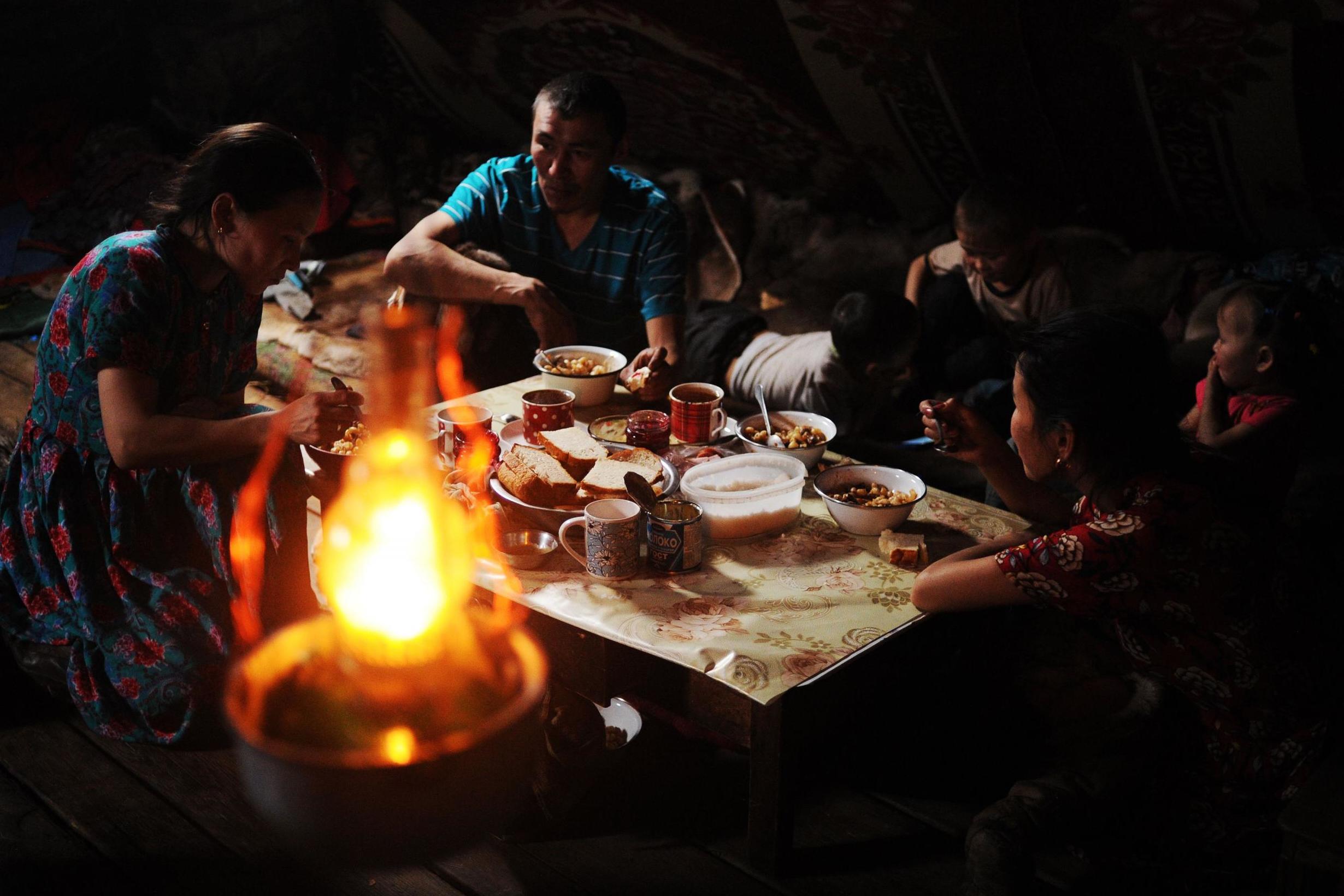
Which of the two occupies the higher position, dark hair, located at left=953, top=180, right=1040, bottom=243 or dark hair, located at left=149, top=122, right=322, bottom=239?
dark hair, located at left=149, top=122, right=322, bottom=239

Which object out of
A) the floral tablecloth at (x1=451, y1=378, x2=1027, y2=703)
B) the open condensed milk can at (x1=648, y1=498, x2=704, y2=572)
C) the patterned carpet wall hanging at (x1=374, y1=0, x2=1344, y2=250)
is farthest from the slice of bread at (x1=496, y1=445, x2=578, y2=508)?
the patterned carpet wall hanging at (x1=374, y1=0, x2=1344, y2=250)

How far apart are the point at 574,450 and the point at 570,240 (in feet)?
4.89

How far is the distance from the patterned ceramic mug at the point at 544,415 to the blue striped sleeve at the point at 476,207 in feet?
3.76

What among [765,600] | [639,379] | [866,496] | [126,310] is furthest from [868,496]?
[126,310]

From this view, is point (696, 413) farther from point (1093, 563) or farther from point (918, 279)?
point (918, 279)


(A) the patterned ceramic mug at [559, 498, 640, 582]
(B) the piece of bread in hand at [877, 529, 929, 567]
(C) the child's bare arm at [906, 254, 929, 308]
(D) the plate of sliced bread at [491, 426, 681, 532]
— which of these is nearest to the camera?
Result: (A) the patterned ceramic mug at [559, 498, 640, 582]

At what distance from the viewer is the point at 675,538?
7.34 feet

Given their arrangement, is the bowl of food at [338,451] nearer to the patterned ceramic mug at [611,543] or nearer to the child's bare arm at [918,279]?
the patterned ceramic mug at [611,543]

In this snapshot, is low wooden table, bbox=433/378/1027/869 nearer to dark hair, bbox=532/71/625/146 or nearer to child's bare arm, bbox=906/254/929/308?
dark hair, bbox=532/71/625/146

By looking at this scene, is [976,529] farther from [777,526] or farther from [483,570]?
[483,570]

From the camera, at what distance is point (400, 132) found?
7.05 meters

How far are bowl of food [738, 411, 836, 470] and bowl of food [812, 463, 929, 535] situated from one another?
125mm

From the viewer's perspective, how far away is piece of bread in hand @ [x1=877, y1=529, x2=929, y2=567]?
91.1 inches

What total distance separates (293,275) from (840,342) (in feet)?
12.2
